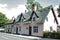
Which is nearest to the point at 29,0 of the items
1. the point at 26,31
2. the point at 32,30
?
the point at 26,31

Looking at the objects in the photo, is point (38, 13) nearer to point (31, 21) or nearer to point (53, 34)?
point (31, 21)

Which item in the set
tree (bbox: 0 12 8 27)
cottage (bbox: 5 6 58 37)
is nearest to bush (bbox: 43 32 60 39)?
cottage (bbox: 5 6 58 37)

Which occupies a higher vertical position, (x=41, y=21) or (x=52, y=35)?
(x=41, y=21)

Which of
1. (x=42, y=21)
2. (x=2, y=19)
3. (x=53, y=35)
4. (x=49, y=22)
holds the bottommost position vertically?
(x=53, y=35)

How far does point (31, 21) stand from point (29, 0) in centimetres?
3018

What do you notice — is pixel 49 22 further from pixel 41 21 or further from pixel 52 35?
pixel 52 35

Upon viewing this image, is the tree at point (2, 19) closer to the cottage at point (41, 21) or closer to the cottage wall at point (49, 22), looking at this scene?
the cottage at point (41, 21)

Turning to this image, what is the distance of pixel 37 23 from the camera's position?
129 feet

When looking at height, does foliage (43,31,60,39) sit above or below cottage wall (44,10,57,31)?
below

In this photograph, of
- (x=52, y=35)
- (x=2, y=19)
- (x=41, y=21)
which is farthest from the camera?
(x=2, y=19)

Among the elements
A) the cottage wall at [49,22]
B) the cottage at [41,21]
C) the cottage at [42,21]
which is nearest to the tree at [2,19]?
the cottage at [41,21]

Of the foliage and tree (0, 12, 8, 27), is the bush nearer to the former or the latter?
the foliage

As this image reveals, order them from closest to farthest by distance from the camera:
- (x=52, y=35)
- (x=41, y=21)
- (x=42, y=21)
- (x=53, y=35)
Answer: (x=53, y=35), (x=52, y=35), (x=42, y=21), (x=41, y=21)

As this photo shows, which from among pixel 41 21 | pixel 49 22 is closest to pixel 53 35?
pixel 41 21
